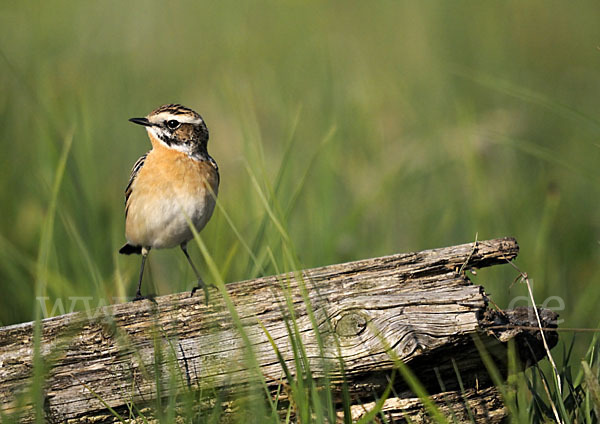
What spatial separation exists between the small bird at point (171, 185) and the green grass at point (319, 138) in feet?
0.95

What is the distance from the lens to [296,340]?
340 cm

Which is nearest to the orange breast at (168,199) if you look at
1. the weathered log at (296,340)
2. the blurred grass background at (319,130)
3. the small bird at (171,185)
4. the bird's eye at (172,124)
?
the small bird at (171,185)

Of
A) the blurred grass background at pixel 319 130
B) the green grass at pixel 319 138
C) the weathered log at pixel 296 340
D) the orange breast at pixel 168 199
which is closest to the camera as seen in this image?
the weathered log at pixel 296 340

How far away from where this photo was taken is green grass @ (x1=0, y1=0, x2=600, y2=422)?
16.5 ft

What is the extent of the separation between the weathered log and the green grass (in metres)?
0.27

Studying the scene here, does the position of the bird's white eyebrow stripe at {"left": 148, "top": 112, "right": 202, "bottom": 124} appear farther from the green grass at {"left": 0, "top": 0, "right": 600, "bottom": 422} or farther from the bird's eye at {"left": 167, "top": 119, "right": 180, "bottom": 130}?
the green grass at {"left": 0, "top": 0, "right": 600, "bottom": 422}

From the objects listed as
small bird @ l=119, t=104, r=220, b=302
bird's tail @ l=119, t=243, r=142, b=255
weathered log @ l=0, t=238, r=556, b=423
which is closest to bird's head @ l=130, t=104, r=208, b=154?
small bird @ l=119, t=104, r=220, b=302

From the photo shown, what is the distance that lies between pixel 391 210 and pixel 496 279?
1.78m

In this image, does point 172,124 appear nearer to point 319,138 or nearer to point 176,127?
point 176,127

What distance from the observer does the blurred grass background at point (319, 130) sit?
17.9 feet

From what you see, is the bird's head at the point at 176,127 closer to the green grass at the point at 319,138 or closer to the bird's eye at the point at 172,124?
the bird's eye at the point at 172,124

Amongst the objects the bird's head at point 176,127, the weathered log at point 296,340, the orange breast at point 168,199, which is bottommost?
the weathered log at point 296,340

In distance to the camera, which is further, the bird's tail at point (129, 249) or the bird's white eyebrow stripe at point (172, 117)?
the bird's tail at point (129, 249)

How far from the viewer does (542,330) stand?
3461mm
